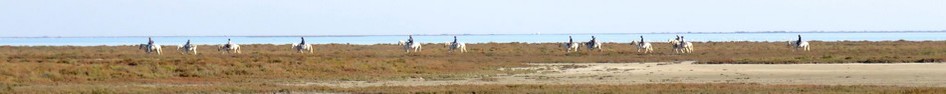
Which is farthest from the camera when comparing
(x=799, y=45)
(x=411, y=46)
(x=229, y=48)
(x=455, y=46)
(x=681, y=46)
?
(x=411, y=46)

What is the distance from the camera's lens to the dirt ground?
29188 millimetres

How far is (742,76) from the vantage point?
33062 millimetres

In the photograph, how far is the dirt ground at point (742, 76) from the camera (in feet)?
95.8

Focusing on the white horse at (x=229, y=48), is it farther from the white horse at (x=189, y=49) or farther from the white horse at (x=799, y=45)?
the white horse at (x=799, y=45)

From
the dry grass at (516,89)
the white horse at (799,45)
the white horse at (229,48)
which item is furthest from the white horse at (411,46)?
the dry grass at (516,89)

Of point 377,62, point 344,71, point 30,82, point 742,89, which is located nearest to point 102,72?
point 30,82

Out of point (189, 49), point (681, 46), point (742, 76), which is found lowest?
point (189, 49)

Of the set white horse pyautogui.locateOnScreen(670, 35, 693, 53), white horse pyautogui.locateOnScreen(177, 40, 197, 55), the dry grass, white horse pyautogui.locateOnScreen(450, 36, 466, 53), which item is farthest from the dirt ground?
white horse pyautogui.locateOnScreen(177, 40, 197, 55)

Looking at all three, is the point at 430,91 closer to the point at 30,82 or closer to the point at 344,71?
the point at 30,82

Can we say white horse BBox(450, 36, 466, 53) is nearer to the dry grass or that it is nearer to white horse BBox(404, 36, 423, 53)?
white horse BBox(404, 36, 423, 53)

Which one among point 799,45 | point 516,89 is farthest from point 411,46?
point 516,89

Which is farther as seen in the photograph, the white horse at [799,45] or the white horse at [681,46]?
the white horse at [799,45]

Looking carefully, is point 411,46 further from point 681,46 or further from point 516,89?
point 516,89

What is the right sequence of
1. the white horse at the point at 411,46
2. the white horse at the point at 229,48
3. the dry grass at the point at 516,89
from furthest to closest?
the white horse at the point at 411,46, the white horse at the point at 229,48, the dry grass at the point at 516,89
